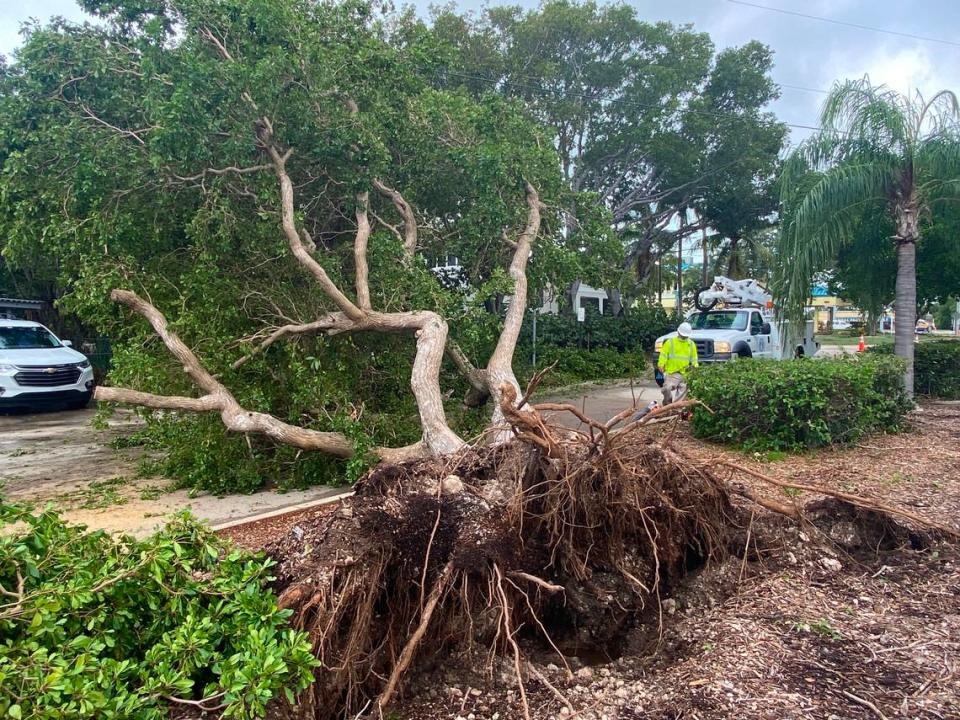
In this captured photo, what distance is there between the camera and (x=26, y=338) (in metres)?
13.4

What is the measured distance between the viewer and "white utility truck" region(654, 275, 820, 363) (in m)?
14.7

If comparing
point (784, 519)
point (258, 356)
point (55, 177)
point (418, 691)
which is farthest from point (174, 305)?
point (784, 519)

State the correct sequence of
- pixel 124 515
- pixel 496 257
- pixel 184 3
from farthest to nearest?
pixel 496 257 < pixel 184 3 < pixel 124 515

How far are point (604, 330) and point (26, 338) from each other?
14.3m

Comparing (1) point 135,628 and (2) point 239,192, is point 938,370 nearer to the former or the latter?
(2) point 239,192

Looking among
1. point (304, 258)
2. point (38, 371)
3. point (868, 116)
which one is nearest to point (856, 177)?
point (868, 116)

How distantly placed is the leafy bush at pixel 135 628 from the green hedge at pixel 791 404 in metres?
5.90

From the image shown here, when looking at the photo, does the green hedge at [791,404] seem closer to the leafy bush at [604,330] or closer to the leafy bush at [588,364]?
the leafy bush at [588,364]

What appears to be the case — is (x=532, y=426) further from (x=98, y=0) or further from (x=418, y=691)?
(x=98, y=0)

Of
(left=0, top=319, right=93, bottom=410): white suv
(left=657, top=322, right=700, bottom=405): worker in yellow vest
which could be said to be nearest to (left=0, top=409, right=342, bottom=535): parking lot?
(left=0, top=319, right=93, bottom=410): white suv

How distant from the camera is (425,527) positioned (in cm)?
364

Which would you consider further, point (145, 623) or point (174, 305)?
point (174, 305)

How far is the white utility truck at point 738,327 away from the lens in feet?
48.3

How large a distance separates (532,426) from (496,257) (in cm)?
558
